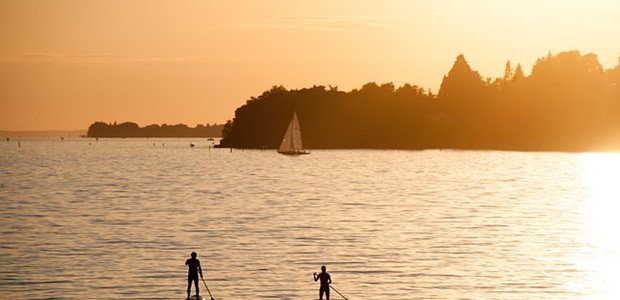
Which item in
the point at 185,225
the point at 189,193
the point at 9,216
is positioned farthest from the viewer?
the point at 189,193

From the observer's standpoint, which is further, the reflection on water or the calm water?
the reflection on water

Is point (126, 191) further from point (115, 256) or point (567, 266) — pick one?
point (567, 266)

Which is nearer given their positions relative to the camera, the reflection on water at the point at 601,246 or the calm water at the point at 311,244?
the calm water at the point at 311,244

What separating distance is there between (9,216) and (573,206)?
228 feet

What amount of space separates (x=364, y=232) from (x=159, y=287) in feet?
112

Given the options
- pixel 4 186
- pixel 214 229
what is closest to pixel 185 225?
pixel 214 229

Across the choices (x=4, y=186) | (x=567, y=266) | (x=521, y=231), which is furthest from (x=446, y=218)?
(x=4, y=186)

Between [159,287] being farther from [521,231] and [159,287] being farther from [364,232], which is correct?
[521,231]

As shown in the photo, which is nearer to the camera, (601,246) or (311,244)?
(311,244)

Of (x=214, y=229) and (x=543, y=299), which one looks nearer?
(x=543, y=299)

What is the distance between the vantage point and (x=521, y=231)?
9281cm

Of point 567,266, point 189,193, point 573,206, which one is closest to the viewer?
point 567,266

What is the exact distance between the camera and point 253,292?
55906mm

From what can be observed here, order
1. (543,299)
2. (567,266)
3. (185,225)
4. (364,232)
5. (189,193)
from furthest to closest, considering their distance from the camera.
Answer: (189,193) → (185,225) → (364,232) → (567,266) → (543,299)
